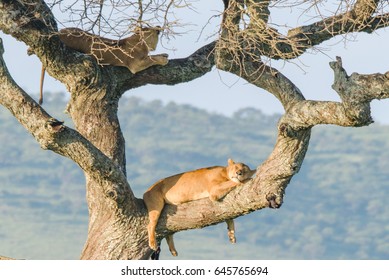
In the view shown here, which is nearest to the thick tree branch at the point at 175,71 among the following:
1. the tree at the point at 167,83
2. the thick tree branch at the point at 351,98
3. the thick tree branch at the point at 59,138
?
the tree at the point at 167,83

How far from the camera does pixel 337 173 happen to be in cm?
9800

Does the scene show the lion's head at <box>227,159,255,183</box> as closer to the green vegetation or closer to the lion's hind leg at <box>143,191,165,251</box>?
the lion's hind leg at <box>143,191,165,251</box>

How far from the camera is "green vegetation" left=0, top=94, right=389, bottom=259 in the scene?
259 ft

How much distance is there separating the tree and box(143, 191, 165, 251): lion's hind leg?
7 cm

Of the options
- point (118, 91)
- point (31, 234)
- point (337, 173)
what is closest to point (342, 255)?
point (337, 173)

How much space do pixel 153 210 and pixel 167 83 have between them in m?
1.58

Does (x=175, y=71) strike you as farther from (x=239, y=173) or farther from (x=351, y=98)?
(x=351, y=98)

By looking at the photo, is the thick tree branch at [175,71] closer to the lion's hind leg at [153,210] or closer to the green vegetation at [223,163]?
the lion's hind leg at [153,210]

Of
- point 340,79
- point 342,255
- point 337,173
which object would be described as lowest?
point 340,79

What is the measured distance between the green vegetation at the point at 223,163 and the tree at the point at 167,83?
183 feet

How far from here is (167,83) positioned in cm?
1249

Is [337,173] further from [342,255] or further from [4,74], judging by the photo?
[4,74]

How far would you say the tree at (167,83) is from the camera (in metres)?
10.8
